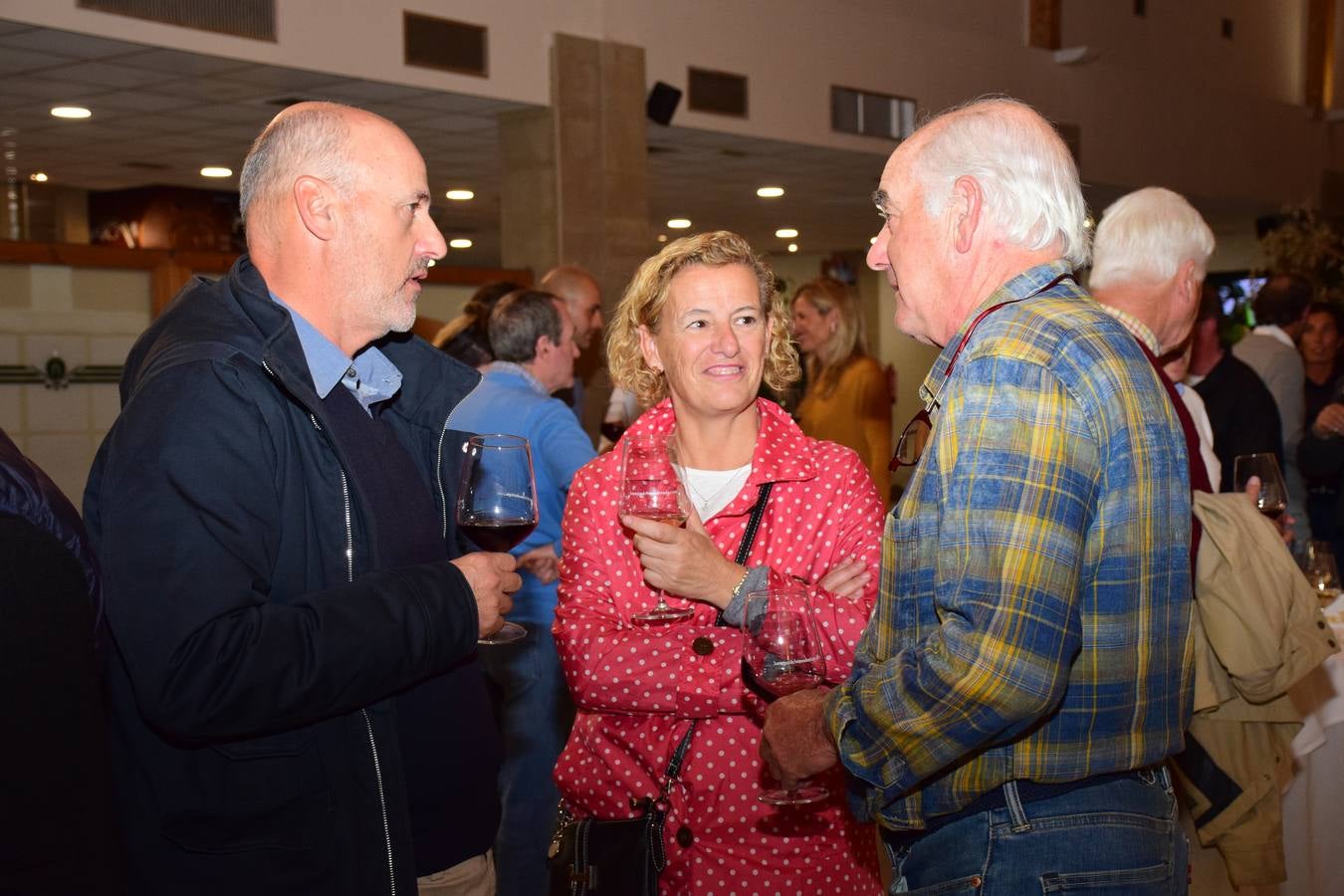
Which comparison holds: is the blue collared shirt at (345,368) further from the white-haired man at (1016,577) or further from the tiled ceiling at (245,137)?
the tiled ceiling at (245,137)

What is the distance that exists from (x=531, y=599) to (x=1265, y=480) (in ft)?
6.80

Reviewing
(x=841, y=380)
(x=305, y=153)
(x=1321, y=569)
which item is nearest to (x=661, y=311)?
(x=305, y=153)

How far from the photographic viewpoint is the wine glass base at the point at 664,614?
2188mm

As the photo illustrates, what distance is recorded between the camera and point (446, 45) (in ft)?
26.6

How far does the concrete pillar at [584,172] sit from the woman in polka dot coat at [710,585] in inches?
243

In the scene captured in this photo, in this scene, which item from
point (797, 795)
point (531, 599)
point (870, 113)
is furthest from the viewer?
point (870, 113)

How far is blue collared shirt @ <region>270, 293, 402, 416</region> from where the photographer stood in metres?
1.85

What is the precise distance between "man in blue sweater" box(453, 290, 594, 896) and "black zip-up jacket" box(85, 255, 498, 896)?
76.0 inches

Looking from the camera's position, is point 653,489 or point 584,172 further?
point 584,172

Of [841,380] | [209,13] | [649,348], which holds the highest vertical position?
[209,13]

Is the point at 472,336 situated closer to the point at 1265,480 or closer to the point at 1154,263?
the point at 1154,263

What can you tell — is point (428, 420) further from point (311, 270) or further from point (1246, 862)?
point (1246, 862)

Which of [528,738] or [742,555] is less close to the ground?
[742,555]

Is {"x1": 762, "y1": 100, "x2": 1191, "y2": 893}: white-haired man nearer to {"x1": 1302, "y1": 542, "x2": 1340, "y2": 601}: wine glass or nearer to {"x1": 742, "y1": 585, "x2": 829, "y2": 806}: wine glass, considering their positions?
{"x1": 742, "y1": 585, "x2": 829, "y2": 806}: wine glass
